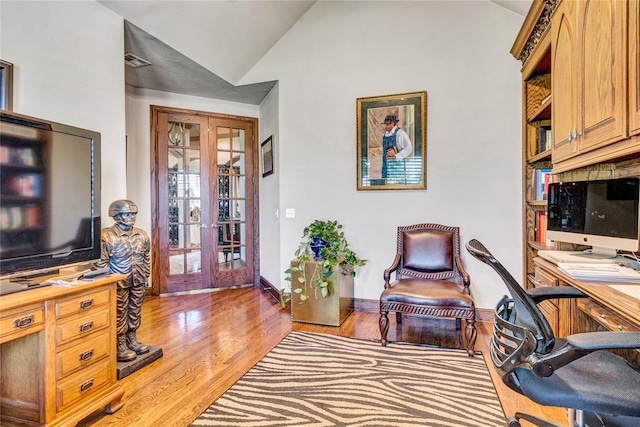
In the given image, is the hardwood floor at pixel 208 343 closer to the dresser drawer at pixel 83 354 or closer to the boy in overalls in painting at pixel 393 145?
the dresser drawer at pixel 83 354

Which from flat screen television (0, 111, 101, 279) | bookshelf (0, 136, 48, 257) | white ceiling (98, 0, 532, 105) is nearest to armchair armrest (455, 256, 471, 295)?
white ceiling (98, 0, 532, 105)

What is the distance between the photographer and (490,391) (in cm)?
200

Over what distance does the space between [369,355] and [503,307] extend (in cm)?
127

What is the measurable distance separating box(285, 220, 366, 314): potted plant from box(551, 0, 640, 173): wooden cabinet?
184 centimetres

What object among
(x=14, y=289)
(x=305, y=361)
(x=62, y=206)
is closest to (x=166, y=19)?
(x=62, y=206)

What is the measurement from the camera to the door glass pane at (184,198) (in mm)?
4305

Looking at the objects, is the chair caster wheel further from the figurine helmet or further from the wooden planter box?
the figurine helmet

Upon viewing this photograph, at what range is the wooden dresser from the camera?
4.70ft

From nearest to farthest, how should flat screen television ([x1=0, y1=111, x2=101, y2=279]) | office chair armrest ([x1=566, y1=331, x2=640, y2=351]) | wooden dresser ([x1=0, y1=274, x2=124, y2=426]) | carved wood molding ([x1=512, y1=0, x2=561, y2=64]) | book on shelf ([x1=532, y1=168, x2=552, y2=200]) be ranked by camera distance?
1. office chair armrest ([x1=566, y1=331, x2=640, y2=351])
2. wooden dresser ([x1=0, y1=274, x2=124, y2=426])
3. flat screen television ([x1=0, y1=111, x2=101, y2=279])
4. carved wood molding ([x1=512, y1=0, x2=561, y2=64])
5. book on shelf ([x1=532, y1=168, x2=552, y2=200])

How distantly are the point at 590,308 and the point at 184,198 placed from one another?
4.13 m

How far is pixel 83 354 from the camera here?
1.66 m

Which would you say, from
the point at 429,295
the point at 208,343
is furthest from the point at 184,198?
the point at 429,295

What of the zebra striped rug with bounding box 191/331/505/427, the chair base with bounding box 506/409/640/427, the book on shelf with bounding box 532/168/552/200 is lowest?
the zebra striped rug with bounding box 191/331/505/427

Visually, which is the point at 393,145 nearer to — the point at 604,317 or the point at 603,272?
the point at 603,272
